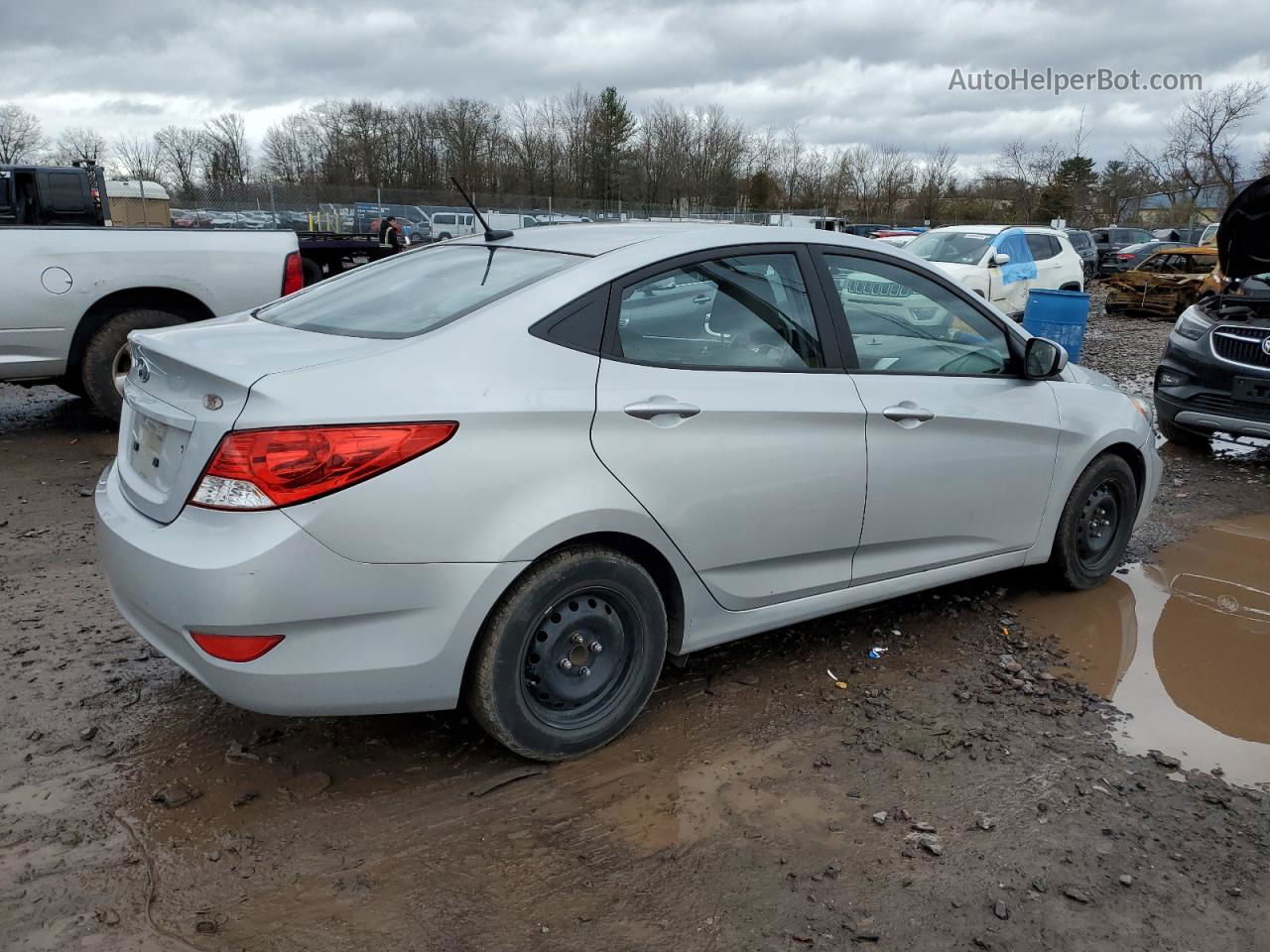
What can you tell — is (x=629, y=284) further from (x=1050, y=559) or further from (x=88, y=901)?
(x=1050, y=559)

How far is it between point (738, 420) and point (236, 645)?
5.34 ft

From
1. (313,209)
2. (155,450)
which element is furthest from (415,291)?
(313,209)

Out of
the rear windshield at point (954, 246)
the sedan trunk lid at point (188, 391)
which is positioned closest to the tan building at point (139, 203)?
the rear windshield at point (954, 246)

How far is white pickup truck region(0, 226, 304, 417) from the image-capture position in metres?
6.56

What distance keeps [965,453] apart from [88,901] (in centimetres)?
321

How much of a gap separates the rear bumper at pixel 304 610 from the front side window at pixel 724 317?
36.2 inches

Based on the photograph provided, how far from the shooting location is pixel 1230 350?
716 cm

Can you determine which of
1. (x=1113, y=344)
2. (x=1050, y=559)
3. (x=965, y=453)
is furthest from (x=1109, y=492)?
(x=1113, y=344)

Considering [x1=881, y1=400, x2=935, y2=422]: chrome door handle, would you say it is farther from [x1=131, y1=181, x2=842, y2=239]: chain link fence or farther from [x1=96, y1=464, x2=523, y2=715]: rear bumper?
[x1=131, y1=181, x2=842, y2=239]: chain link fence

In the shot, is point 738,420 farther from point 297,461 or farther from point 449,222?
point 449,222

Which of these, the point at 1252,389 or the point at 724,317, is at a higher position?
the point at 724,317

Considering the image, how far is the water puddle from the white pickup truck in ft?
19.4

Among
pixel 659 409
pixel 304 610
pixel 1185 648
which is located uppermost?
pixel 659 409

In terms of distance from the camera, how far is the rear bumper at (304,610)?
8.05 ft
